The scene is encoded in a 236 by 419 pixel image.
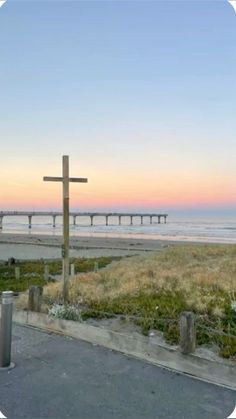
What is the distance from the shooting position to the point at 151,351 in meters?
4.12

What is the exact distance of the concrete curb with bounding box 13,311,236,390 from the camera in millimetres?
3660

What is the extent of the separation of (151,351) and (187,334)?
439mm

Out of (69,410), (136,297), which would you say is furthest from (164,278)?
(69,410)

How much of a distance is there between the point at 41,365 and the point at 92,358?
54cm

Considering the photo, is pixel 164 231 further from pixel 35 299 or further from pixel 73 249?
pixel 35 299

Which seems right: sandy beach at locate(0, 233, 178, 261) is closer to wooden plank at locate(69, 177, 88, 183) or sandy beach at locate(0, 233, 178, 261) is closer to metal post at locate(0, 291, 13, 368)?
wooden plank at locate(69, 177, 88, 183)

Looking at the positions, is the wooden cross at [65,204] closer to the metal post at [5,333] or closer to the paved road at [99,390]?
the paved road at [99,390]

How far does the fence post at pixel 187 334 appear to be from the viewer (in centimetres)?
396

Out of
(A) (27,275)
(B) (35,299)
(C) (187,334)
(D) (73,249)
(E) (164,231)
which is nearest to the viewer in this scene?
(C) (187,334)

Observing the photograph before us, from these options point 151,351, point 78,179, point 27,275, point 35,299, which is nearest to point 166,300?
point 35,299

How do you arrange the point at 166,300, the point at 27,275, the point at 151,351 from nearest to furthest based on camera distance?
1. the point at 151,351
2. the point at 166,300
3. the point at 27,275

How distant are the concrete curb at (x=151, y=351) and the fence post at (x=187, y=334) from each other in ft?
0.25

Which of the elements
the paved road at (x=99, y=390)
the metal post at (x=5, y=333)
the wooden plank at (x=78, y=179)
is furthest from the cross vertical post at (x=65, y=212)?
the metal post at (x=5, y=333)

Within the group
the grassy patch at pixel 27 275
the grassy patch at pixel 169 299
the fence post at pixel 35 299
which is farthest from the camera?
the grassy patch at pixel 27 275
